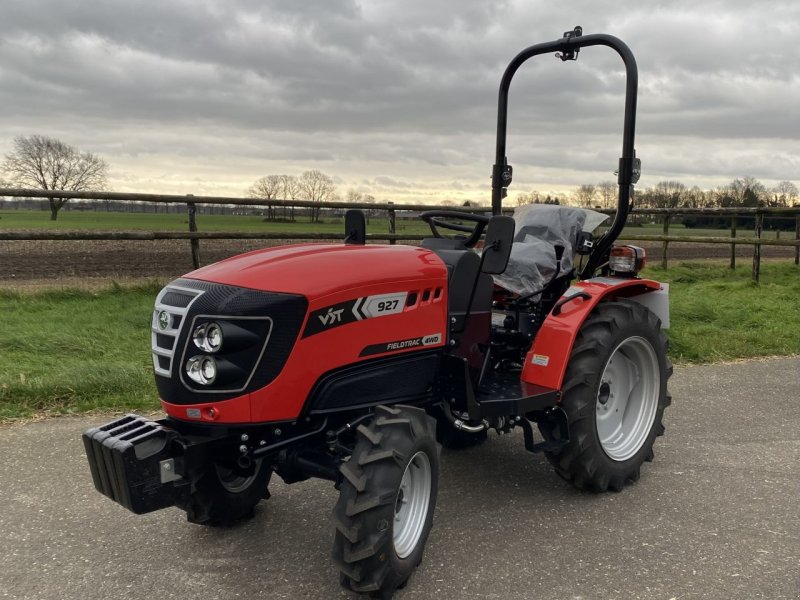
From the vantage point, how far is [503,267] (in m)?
3.04

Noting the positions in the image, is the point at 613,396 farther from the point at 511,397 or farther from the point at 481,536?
the point at 481,536

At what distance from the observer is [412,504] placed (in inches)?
111

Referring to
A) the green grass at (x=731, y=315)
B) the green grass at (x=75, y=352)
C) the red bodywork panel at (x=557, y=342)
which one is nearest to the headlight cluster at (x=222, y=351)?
the red bodywork panel at (x=557, y=342)

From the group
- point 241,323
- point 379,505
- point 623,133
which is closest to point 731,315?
point 623,133

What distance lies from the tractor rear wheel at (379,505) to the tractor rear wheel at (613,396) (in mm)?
1040

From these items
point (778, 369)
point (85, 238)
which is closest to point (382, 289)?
point (778, 369)

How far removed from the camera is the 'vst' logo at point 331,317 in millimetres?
2660

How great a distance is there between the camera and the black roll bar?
3.69m

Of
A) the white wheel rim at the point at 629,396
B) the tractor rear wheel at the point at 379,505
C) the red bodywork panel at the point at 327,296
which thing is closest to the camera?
the tractor rear wheel at the point at 379,505

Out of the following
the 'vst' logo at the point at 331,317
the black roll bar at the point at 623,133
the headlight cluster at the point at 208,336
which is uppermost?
the black roll bar at the point at 623,133

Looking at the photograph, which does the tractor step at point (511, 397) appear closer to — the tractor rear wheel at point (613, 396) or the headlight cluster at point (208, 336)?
the tractor rear wheel at point (613, 396)

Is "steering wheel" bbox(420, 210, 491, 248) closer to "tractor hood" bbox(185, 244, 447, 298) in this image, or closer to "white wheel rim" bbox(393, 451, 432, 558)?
"tractor hood" bbox(185, 244, 447, 298)

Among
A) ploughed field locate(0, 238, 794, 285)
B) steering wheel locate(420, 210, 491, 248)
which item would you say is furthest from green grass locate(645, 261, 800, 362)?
ploughed field locate(0, 238, 794, 285)

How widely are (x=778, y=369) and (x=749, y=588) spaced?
14.2 ft
